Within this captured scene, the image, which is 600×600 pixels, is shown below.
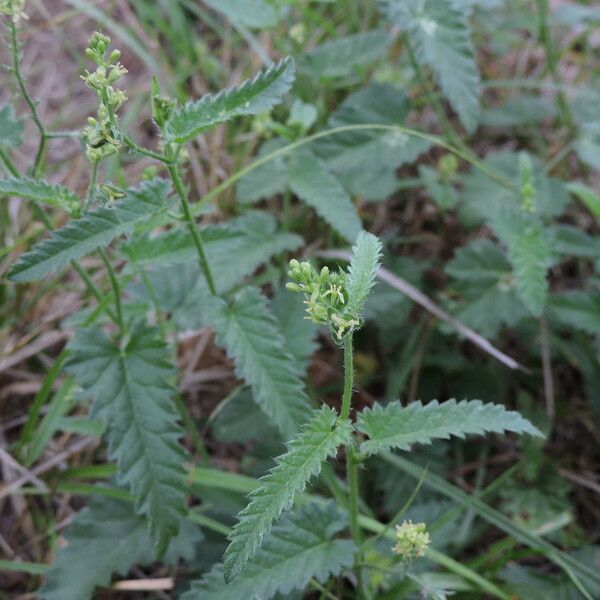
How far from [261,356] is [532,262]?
3.16ft

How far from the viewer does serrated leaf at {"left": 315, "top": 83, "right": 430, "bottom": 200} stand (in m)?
2.55

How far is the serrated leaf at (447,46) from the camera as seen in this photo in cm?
236

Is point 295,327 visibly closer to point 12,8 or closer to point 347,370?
point 347,370

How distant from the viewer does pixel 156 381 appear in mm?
1831

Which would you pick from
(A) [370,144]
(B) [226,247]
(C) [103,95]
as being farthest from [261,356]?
(A) [370,144]

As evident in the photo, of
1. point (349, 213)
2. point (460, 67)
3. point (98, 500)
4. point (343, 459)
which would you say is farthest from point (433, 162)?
point (98, 500)

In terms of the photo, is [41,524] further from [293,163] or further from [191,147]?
[191,147]

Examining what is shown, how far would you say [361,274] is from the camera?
55.6 inches

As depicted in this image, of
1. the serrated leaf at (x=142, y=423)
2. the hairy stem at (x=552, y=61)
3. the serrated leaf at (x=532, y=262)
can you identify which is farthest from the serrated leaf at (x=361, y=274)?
the hairy stem at (x=552, y=61)

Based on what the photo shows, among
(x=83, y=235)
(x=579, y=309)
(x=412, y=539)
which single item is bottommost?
(x=579, y=309)

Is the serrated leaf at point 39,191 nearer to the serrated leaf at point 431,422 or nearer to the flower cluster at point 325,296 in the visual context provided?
the flower cluster at point 325,296

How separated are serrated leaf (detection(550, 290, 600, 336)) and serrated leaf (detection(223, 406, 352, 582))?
1.25 m

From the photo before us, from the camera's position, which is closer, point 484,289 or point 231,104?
point 231,104

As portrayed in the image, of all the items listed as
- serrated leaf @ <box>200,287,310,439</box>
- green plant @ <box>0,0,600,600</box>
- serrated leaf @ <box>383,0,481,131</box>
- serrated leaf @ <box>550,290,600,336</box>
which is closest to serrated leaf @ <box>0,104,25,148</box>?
green plant @ <box>0,0,600,600</box>
